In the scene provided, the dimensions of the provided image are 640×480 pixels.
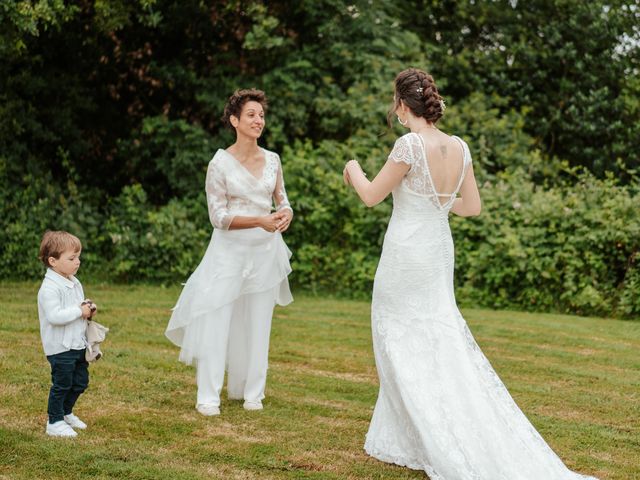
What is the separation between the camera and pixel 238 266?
6.02m

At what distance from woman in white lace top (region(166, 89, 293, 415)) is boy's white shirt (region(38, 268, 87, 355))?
1088 millimetres

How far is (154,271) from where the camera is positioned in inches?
489

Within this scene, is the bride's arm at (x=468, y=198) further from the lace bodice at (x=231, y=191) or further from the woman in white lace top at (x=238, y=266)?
the lace bodice at (x=231, y=191)

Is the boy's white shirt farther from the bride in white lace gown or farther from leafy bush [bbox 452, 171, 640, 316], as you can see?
leafy bush [bbox 452, 171, 640, 316]

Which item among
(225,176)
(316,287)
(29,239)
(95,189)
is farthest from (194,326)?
(95,189)

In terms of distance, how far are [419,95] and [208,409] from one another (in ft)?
8.09

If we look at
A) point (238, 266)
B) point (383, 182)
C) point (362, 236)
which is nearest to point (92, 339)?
point (238, 266)

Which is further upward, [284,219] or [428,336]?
[284,219]

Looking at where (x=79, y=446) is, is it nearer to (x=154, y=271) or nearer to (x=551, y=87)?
(x=154, y=271)

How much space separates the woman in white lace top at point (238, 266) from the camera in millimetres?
5895

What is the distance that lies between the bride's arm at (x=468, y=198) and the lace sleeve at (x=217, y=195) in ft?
4.94

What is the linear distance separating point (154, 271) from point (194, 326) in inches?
258

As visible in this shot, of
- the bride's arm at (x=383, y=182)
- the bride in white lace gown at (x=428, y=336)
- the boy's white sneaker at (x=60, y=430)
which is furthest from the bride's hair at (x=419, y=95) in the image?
the boy's white sneaker at (x=60, y=430)

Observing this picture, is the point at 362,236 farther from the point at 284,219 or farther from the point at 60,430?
the point at 60,430
